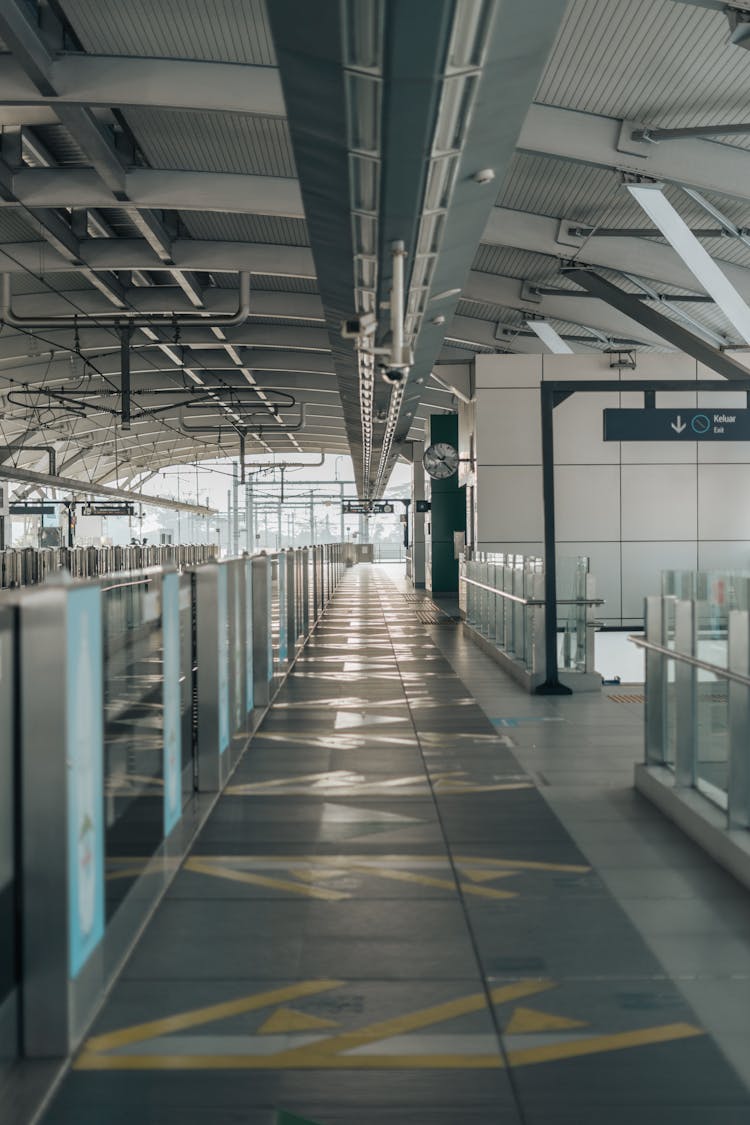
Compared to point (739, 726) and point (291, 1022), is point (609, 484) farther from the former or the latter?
point (291, 1022)

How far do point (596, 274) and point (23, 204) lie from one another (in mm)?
9289

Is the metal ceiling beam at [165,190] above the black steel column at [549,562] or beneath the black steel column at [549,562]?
above

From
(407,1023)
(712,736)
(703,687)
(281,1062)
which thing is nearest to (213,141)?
(703,687)

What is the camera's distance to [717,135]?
12461mm

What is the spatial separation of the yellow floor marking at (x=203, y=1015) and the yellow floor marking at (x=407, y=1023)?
341 mm

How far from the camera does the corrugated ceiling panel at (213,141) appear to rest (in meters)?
13.6

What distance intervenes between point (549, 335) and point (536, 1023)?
20979 mm

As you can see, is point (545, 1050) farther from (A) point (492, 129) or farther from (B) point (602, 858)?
(A) point (492, 129)

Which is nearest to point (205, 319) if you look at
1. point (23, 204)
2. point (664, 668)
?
point (23, 204)

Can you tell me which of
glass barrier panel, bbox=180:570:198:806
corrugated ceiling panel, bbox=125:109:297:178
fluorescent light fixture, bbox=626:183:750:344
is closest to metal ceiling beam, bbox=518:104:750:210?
fluorescent light fixture, bbox=626:183:750:344

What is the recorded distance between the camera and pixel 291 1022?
11.3 ft

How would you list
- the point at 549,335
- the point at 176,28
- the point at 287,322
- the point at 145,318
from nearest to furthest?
the point at 176,28, the point at 145,318, the point at 549,335, the point at 287,322

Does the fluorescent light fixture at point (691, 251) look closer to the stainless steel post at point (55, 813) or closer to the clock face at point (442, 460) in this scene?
the clock face at point (442, 460)

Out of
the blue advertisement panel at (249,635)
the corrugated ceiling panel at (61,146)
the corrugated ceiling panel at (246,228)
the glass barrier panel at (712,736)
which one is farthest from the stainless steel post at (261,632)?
the corrugated ceiling panel at (246,228)
